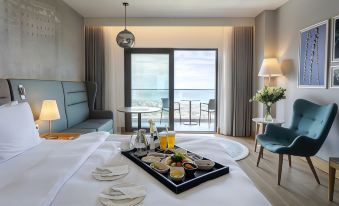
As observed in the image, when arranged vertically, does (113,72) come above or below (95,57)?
below

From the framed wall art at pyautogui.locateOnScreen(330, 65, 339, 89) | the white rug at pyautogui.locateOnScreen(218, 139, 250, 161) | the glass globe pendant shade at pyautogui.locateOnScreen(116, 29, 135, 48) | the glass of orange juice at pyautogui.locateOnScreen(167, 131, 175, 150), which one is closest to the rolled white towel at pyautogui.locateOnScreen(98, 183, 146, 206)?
the glass of orange juice at pyautogui.locateOnScreen(167, 131, 175, 150)

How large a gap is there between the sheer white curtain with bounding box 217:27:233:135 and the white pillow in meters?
4.01

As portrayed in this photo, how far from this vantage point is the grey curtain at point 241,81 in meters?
5.00

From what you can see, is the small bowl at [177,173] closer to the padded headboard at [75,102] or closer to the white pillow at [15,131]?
the white pillow at [15,131]

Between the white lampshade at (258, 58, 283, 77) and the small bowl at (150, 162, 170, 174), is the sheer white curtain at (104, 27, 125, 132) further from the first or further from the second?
the small bowl at (150, 162, 170, 174)

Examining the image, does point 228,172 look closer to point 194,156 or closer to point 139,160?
point 194,156

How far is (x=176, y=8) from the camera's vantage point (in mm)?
4312

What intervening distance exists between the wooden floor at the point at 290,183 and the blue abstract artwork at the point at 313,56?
1215mm

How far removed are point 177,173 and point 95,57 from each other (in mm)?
4364

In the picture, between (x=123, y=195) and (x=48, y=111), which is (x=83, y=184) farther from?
(x=48, y=111)

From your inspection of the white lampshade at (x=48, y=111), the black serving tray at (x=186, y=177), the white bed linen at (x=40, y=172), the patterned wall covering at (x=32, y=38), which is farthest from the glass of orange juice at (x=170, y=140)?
the patterned wall covering at (x=32, y=38)

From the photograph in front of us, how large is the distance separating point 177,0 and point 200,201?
3.58 meters

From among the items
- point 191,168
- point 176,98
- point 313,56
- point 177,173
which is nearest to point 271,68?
point 313,56

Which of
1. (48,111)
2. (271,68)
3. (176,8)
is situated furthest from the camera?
(176,8)
